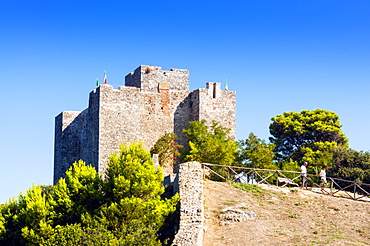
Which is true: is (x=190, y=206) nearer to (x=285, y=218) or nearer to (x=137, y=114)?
(x=285, y=218)

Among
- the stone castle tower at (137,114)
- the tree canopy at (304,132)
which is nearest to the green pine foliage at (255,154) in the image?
the stone castle tower at (137,114)

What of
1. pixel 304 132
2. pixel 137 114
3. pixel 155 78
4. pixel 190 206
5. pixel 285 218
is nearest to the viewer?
pixel 190 206

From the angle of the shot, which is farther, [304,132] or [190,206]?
[304,132]

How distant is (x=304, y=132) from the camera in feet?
153

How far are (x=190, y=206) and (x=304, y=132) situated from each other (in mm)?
24089

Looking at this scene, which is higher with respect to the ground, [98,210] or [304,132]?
[304,132]

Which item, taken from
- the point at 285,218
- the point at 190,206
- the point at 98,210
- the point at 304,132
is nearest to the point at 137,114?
the point at 98,210

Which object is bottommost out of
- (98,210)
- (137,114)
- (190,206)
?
(98,210)

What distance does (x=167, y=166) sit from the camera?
3697 centimetres

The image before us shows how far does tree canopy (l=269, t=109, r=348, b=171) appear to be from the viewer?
45875 millimetres

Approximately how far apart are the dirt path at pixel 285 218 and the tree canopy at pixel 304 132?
52.8 feet

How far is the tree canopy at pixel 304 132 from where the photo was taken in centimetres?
4588

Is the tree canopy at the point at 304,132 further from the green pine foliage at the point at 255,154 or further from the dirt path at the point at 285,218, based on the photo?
the dirt path at the point at 285,218

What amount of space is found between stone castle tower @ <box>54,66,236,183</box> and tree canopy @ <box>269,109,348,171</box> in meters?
9.19
